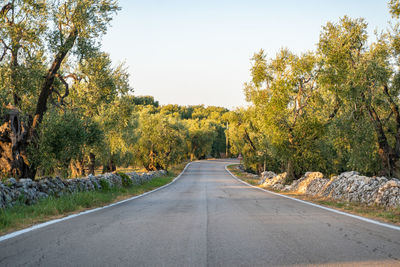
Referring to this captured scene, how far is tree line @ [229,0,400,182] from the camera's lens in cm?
1662

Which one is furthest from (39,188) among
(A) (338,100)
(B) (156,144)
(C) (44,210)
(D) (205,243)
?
(B) (156,144)

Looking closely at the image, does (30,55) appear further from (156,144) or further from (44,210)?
(156,144)

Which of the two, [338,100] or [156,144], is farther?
[156,144]

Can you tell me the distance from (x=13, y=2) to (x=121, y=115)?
10926mm

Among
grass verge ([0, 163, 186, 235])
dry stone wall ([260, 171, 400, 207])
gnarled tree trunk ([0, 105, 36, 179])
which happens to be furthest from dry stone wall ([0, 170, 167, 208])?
dry stone wall ([260, 171, 400, 207])

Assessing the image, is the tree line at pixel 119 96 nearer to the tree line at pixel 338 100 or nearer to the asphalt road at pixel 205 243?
the tree line at pixel 338 100

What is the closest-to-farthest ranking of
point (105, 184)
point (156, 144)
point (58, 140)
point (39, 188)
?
point (39, 188) → point (58, 140) → point (105, 184) → point (156, 144)

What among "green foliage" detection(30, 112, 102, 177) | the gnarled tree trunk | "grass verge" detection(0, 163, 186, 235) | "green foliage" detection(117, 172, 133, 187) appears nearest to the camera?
"grass verge" detection(0, 163, 186, 235)

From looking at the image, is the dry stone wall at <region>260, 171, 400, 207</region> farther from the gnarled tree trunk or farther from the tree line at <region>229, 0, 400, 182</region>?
the gnarled tree trunk

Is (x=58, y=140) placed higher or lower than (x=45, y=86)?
lower

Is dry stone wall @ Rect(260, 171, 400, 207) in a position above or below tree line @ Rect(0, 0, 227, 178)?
below

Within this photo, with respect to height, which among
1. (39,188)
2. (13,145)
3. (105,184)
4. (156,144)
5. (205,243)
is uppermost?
(156,144)

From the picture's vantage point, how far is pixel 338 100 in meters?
18.9

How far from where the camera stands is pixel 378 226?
6801 mm
